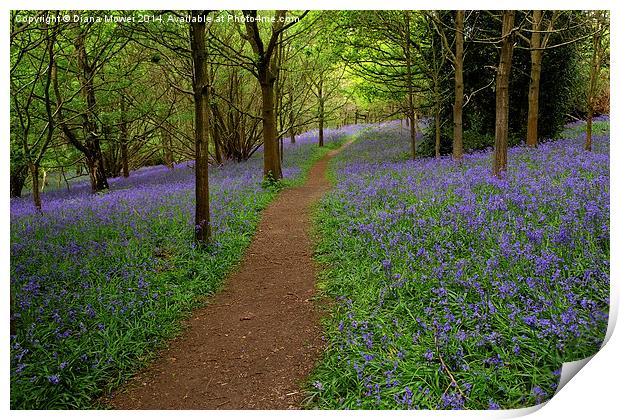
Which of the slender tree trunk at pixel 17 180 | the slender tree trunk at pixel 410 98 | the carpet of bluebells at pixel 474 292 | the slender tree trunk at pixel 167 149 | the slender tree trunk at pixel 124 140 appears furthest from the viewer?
the slender tree trunk at pixel 410 98

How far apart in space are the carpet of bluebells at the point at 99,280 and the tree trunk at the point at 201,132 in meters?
0.26

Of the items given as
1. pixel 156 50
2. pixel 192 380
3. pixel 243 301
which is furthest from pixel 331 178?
pixel 192 380

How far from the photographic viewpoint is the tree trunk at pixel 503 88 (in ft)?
16.9

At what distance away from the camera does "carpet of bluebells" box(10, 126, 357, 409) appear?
289 cm

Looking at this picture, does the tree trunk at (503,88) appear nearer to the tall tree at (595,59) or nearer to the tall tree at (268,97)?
the tall tree at (595,59)

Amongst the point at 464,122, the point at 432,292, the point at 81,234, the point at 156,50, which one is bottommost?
the point at 432,292

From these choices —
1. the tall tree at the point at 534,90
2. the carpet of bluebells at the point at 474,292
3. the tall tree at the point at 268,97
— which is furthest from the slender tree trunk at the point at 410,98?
the carpet of bluebells at the point at 474,292

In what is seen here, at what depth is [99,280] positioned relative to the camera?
Answer: 156 inches

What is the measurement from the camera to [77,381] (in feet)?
9.29

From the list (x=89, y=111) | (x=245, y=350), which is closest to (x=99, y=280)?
(x=245, y=350)

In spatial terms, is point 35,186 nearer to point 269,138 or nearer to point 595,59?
point 595,59

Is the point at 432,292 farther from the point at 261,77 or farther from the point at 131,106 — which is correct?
the point at 261,77

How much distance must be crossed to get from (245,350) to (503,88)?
462 cm
